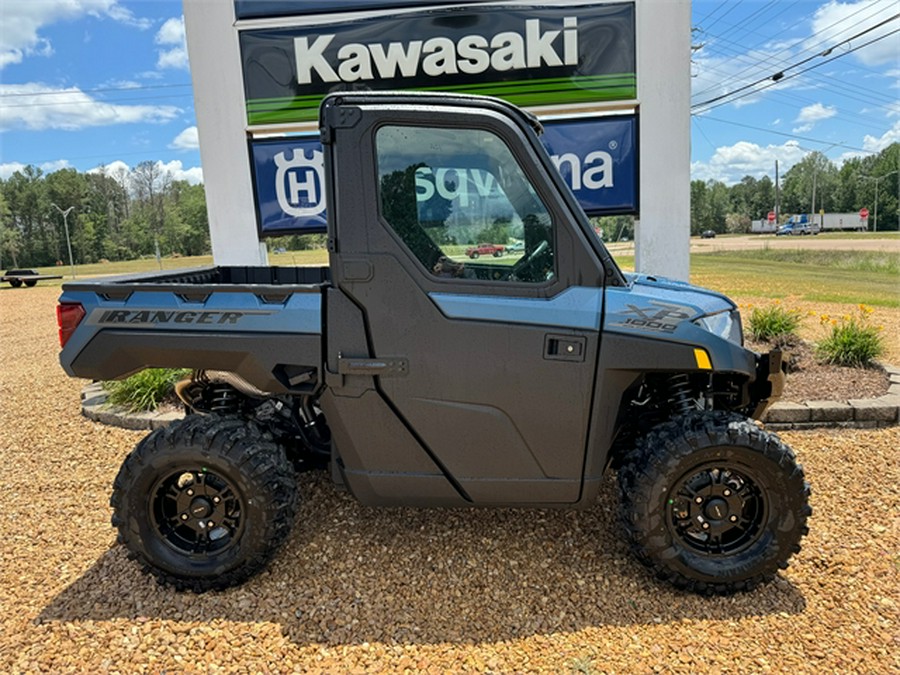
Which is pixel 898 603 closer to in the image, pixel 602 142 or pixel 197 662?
pixel 197 662

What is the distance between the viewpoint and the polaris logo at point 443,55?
5270 millimetres

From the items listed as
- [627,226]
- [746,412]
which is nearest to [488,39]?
[627,226]

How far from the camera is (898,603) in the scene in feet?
8.43

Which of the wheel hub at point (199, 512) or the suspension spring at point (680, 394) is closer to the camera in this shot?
the wheel hub at point (199, 512)

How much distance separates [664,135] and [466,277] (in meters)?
3.72

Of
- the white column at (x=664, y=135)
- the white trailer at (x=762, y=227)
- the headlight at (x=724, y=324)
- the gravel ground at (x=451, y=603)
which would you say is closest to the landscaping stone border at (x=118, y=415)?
the gravel ground at (x=451, y=603)

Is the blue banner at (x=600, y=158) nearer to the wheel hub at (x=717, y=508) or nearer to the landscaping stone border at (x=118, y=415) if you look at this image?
the wheel hub at (x=717, y=508)

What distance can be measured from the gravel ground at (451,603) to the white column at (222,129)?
2874 mm

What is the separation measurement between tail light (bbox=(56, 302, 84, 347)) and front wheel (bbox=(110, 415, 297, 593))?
624 millimetres

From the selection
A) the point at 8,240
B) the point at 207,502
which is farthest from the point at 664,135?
the point at 8,240

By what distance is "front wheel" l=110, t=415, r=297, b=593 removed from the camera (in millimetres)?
2678

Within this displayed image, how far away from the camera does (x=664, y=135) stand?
5.36m

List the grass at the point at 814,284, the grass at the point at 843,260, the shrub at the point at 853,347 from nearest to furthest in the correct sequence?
the shrub at the point at 853,347
the grass at the point at 814,284
the grass at the point at 843,260

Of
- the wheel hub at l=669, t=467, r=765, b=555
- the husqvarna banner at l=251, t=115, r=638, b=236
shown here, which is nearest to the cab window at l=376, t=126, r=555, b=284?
the wheel hub at l=669, t=467, r=765, b=555
